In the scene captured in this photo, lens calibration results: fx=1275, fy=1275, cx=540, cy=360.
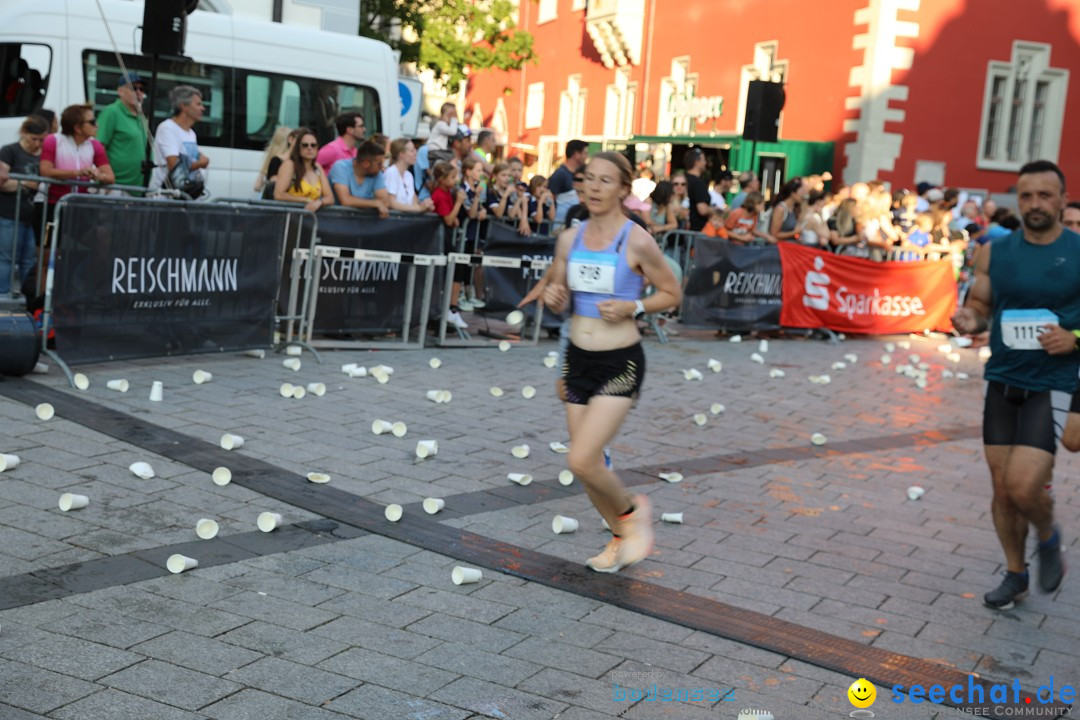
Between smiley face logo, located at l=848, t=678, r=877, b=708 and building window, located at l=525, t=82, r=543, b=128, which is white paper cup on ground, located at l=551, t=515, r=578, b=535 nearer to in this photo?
smiley face logo, located at l=848, t=678, r=877, b=708

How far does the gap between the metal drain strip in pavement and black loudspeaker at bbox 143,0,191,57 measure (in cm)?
514

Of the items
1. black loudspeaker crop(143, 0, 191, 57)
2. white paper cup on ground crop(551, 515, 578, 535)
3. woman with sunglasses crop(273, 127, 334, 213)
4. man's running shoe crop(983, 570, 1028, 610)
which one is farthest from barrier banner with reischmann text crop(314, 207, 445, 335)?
man's running shoe crop(983, 570, 1028, 610)

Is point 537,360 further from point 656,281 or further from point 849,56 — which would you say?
point 849,56

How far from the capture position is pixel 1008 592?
564 centimetres

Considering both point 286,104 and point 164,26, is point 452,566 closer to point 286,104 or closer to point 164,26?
point 164,26

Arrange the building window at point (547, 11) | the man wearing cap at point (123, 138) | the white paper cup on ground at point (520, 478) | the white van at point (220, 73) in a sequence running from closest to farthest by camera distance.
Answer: the white paper cup on ground at point (520, 478) → the man wearing cap at point (123, 138) → the white van at point (220, 73) → the building window at point (547, 11)

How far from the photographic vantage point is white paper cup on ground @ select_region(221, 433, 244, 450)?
7.16 metres

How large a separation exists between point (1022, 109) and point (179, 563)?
27.1 m

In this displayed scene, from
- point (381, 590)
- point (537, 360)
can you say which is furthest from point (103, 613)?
point (537, 360)

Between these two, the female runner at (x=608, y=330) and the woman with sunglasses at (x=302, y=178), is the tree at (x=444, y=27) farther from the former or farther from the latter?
the female runner at (x=608, y=330)

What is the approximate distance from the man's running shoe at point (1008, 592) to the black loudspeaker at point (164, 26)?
8815mm

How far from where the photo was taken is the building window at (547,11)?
4306cm

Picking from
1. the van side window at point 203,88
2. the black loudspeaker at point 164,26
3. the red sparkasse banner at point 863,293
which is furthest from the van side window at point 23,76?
the red sparkasse banner at point 863,293

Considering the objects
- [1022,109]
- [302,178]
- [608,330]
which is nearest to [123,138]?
[302,178]
